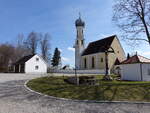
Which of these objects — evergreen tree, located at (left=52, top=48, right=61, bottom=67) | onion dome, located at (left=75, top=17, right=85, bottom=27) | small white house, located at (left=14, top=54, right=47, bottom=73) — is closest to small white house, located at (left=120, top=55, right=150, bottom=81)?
small white house, located at (left=14, top=54, right=47, bottom=73)

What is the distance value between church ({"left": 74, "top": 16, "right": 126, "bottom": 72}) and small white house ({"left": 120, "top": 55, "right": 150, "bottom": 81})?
12.6m

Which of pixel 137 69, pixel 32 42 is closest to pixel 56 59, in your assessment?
pixel 32 42

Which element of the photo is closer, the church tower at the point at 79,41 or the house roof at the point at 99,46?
the house roof at the point at 99,46

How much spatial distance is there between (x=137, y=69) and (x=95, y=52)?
77.0ft

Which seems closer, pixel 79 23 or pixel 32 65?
pixel 32 65

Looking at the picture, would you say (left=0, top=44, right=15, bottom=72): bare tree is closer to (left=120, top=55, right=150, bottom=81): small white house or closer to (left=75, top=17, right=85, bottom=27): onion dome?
(left=75, top=17, right=85, bottom=27): onion dome

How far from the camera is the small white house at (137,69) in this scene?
21.7 m

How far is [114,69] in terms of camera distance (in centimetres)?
4009

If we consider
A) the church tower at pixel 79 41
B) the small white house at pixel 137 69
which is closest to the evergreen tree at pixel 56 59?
the church tower at pixel 79 41

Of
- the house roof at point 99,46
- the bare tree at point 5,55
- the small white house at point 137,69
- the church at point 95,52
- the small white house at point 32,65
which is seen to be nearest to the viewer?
the small white house at point 137,69

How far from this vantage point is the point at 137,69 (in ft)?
72.4

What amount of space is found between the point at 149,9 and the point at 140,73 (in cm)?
896

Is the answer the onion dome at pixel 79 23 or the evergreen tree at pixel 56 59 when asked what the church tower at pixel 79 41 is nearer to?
the onion dome at pixel 79 23

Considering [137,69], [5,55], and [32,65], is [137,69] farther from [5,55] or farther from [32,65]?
[5,55]
